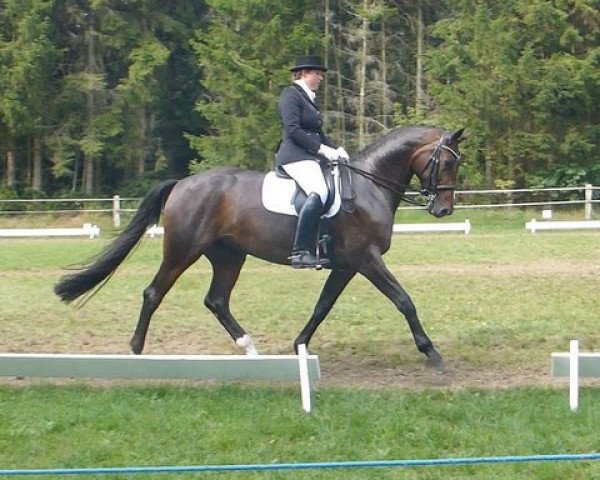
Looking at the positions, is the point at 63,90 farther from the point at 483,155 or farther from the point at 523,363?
the point at 523,363

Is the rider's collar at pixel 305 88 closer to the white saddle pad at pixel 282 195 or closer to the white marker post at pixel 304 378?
the white saddle pad at pixel 282 195

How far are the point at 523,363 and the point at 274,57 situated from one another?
2505 centimetres

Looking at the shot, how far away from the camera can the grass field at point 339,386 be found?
5422 mm

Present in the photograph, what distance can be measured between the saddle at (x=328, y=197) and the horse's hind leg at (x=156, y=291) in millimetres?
899

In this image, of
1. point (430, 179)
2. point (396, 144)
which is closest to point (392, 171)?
point (396, 144)

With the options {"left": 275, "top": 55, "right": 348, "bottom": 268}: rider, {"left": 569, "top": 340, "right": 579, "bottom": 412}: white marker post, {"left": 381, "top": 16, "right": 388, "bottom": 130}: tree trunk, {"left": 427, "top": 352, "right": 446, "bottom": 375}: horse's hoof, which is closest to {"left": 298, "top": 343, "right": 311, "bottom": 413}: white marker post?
{"left": 275, "top": 55, "right": 348, "bottom": 268}: rider

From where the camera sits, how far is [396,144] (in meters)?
7.60

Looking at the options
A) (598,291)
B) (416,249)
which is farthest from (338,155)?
(416,249)

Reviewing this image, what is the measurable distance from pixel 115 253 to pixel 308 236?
6.38ft

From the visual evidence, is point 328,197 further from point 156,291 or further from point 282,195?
point 156,291

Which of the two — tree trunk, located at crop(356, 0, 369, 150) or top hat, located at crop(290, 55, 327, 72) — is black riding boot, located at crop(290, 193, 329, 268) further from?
tree trunk, located at crop(356, 0, 369, 150)

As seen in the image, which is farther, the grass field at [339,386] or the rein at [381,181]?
the rein at [381,181]

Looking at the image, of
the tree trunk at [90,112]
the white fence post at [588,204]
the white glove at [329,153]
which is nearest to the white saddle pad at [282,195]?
the white glove at [329,153]

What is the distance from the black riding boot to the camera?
7098 millimetres
